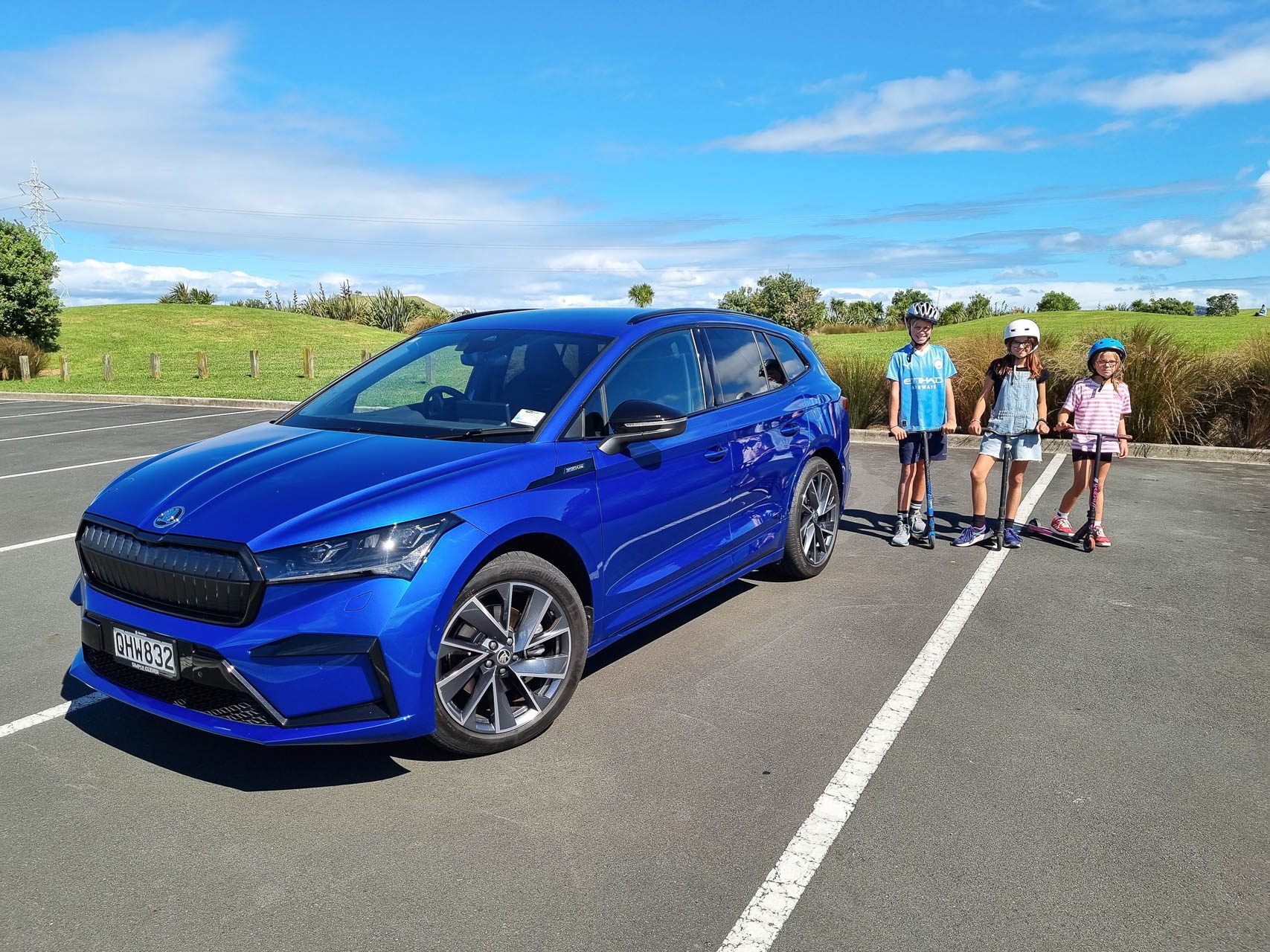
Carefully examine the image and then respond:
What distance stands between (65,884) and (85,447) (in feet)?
41.5

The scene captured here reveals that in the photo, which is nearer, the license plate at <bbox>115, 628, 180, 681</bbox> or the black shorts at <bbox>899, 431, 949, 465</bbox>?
the license plate at <bbox>115, 628, 180, 681</bbox>

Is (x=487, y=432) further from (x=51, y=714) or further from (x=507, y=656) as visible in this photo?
(x=51, y=714)

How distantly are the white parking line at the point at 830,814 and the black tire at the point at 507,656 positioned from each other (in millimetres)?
1159

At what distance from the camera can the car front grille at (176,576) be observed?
3.25 meters

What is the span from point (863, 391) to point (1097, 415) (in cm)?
731

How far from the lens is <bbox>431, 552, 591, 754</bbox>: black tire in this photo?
354 centimetres

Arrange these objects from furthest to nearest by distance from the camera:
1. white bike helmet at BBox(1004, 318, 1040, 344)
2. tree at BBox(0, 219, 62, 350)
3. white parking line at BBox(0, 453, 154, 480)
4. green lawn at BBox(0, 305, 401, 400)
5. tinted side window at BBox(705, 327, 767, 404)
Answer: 1. tree at BBox(0, 219, 62, 350)
2. green lawn at BBox(0, 305, 401, 400)
3. white parking line at BBox(0, 453, 154, 480)
4. white bike helmet at BBox(1004, 318, 1040, 344)
5. tinted side window at BBox(705, 327, 767, 404)

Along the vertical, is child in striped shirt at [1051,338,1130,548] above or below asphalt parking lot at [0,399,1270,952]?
Result: above

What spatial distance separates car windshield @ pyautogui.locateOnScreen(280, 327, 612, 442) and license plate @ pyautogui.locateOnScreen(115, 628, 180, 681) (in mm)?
1302

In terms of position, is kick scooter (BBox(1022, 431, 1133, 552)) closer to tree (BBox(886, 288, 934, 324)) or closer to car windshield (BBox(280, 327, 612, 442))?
car windshield (BBox(280, 327, 612, 442))

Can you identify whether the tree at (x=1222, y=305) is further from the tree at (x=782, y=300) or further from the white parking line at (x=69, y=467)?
the white parking line at (x=69, y=467)

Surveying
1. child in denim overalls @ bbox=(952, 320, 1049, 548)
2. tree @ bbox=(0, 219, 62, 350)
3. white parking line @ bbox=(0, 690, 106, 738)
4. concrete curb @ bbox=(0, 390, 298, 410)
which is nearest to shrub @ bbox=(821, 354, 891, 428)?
child in denim overalls @ bbox=(952, 320, 1049, 548)

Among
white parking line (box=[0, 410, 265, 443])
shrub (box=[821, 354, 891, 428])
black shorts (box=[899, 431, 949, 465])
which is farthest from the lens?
white parking line (box=[0, 410, 265, 443])

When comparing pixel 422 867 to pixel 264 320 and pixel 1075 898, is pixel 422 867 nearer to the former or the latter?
pixel 1075 898
